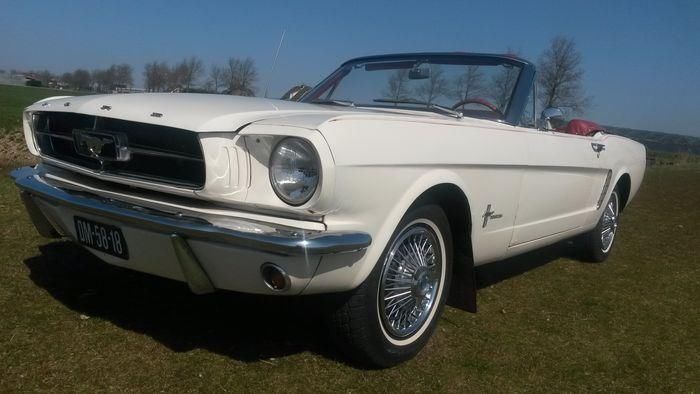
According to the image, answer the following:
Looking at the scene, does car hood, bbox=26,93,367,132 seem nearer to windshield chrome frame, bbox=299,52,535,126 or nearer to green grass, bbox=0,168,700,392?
green grass, bbox=0,168,700,392

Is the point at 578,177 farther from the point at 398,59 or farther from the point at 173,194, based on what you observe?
the point at 173,194

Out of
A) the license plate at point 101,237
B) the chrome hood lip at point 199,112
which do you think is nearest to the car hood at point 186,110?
the chrome hood lip at point 199,112

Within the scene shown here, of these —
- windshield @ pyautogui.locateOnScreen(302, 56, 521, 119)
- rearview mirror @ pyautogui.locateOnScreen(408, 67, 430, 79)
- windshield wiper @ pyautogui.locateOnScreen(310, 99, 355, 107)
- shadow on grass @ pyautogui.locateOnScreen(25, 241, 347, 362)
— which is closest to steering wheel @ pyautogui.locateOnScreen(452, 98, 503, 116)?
windshield @ pyautogui.locateOnScreen(302, 56, 521, 119)

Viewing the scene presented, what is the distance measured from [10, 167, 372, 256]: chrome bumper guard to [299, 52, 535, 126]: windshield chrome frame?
1.88 meters

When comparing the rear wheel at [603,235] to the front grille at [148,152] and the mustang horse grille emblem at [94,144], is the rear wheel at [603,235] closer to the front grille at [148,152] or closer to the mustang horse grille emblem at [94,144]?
the front grille at [148,152]

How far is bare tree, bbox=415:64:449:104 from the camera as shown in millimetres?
3869

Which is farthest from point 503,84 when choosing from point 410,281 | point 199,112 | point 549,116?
point 199,112

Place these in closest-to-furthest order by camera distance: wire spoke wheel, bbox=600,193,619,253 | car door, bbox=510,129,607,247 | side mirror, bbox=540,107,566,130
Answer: car door, bbox=510,129,607,247 → side mirror, bbox=540,107,566,130 → wire spoke wheel, bbox=600,193,619,253

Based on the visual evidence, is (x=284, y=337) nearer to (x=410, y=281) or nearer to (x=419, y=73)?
(x=410, y=281)

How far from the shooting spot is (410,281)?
282 centimetres

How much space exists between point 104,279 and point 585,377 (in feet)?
8.78

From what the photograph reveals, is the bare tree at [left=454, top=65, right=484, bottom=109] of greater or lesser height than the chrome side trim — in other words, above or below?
above

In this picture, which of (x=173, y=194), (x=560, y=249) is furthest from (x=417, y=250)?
(x=560, y=249)

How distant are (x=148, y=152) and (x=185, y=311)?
1.05 meters
